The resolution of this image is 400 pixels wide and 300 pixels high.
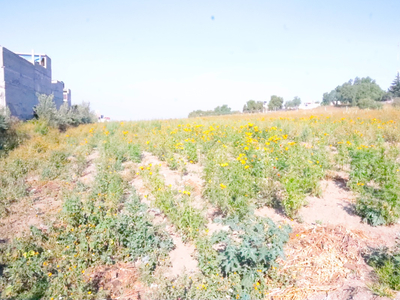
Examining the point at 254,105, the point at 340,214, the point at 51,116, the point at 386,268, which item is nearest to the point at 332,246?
the point at 386,268

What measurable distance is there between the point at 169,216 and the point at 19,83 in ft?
40.5

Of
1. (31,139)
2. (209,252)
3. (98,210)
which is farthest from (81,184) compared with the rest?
(31,139)

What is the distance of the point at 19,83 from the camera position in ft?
43.8

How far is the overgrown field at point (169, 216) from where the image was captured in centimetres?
320

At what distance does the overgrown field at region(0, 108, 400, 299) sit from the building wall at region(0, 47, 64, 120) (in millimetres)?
5507

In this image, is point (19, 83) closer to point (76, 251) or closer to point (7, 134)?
point (7, 134)

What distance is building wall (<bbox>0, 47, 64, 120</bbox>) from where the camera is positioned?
11930 mm

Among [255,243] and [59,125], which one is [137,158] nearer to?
[255,243]

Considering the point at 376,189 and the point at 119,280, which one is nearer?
the point at 119,280

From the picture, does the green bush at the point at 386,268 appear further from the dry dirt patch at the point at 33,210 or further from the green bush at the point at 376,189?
the dry dirt patch at the point at 33,210

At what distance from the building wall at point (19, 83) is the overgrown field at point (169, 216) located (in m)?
5.51

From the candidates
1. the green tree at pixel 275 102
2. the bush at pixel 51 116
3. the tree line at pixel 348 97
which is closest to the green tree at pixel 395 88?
the tree line at pixel 348 97

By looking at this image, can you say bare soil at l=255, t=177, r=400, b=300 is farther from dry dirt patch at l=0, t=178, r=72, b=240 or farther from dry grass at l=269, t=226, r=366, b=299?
dry dirt patch at l=0, t=178, r=72, b=240

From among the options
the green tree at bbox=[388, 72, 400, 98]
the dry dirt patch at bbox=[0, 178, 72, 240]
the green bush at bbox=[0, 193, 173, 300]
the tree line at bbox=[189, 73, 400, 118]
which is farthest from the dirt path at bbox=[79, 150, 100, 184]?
the green tree at bbox=[388, 72, 400, 98]
